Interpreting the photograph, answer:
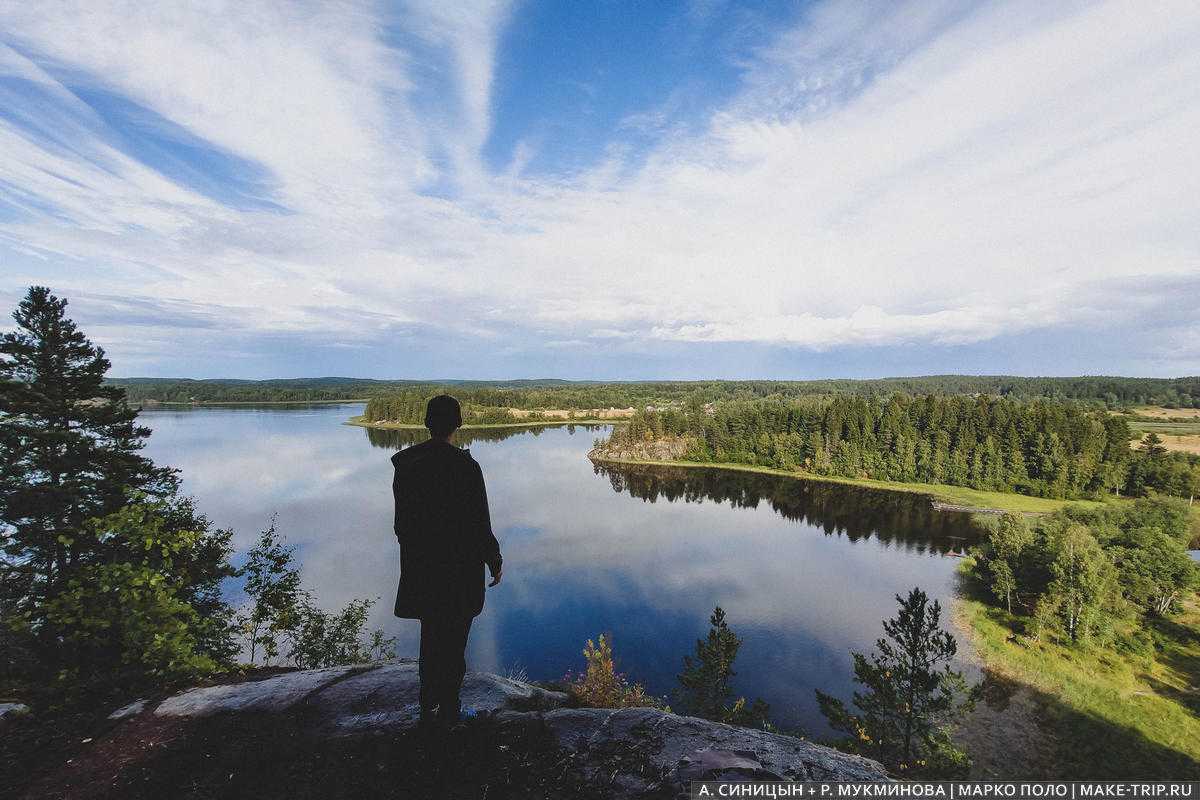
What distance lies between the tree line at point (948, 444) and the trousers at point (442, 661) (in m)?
99.7

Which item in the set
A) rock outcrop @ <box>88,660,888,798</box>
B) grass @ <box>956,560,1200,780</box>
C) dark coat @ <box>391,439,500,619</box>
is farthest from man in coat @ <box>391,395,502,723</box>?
grass @ <box>956,560,1200,780</box>

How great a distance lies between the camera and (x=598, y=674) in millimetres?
16062

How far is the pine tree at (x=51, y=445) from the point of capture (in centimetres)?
1522

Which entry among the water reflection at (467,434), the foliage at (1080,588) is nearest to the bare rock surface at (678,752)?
→ the foliage at (1080,588)

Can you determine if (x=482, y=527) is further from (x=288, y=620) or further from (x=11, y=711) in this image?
(x=288, y=620)

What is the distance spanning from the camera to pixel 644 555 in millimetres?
50031

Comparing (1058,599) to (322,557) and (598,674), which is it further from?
(322,557)

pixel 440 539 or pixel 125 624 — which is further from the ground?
pixel 440 539

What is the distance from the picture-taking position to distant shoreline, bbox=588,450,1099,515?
69.8 metres

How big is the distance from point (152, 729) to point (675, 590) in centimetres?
3974

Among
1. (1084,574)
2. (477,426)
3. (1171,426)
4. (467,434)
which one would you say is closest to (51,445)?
(1084,574)

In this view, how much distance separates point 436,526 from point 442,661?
1.41 m

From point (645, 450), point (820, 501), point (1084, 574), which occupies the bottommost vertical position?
point (820, 501)

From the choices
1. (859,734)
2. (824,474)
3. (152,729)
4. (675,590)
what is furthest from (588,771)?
(824,474)
